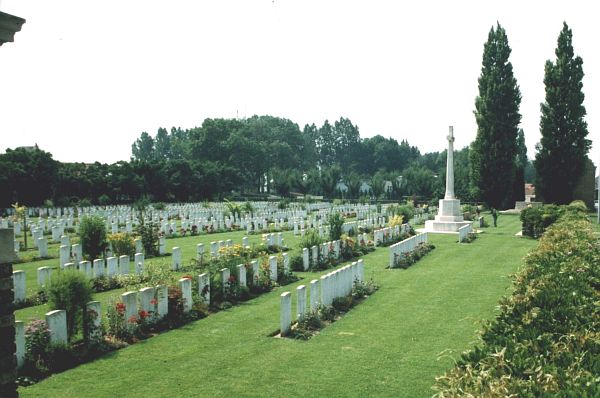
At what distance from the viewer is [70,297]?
26.3 ft

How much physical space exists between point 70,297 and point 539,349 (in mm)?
6511

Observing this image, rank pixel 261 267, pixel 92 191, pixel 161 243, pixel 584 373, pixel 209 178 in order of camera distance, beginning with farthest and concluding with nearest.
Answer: pixel 209 178 → pixel 92 191 → pixel 161 243 → pixel 261 267 → pixel 584 373

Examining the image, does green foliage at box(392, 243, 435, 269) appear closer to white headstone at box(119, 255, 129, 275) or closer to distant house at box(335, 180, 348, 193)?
white headstone at box(119, 255, 129, 275)

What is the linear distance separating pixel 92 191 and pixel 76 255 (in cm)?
3530

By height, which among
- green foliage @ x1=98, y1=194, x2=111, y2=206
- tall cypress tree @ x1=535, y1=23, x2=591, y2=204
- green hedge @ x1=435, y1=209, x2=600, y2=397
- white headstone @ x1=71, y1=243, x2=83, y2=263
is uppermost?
tall cypress tree @ x1=535, y1=23, x2=591, y2=204

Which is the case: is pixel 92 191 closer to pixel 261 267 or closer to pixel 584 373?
pixel 261 267

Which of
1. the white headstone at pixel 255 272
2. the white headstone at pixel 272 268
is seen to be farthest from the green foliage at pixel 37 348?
the white headstone at pixel 272 268

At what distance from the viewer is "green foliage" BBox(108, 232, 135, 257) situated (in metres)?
17.0

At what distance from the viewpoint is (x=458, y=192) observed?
57906 mm

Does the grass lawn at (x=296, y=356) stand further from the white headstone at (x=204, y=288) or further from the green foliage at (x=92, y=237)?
the green foliage at (x=92, y=237)

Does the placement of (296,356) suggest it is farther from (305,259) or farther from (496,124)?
(496,124)

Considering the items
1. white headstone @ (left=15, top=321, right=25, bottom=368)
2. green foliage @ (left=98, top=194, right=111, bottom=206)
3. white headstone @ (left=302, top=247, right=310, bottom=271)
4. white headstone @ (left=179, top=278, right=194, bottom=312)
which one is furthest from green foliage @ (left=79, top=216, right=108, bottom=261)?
green foliage @ (left=98, top=194, right=111, bottom=206)

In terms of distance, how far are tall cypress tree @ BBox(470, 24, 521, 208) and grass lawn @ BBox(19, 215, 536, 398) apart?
36536 mm

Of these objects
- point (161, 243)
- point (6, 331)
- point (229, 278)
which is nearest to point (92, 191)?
point (161, 243)
